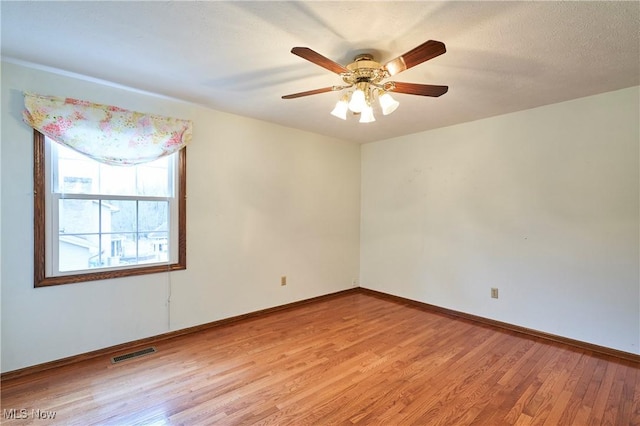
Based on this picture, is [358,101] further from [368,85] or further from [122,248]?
[122,248]

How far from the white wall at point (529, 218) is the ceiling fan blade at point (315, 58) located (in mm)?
2360

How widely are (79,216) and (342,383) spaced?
96.9 inches

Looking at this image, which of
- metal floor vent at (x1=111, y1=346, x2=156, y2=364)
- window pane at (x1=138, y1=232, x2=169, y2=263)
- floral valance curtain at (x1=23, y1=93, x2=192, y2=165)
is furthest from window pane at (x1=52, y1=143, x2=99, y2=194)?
metal floor vent at (x1=111, y1=346, x2=156, y2=364)

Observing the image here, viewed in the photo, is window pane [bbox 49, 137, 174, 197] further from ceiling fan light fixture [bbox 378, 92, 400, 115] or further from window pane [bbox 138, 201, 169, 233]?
ceiling fan light fixture [bbox 378, 92, 400, 115]

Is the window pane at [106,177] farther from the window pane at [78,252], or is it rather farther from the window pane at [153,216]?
the window pane at [78,252]

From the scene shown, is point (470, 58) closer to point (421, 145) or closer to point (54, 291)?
point (421, 145)

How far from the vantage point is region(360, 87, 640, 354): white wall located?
8.73ft

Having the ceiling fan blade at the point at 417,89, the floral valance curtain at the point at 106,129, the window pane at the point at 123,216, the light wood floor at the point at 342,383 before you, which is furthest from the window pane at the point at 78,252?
the ceiling fan blade at the point at 417,89

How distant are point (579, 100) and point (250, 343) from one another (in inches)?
149

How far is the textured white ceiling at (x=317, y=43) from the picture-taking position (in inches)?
63.1

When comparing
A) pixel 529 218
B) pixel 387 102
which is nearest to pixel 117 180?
pixel 387 102

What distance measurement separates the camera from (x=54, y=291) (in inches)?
94.1

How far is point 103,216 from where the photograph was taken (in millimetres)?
2609

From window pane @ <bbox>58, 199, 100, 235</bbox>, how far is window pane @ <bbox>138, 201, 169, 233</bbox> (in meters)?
0.28
